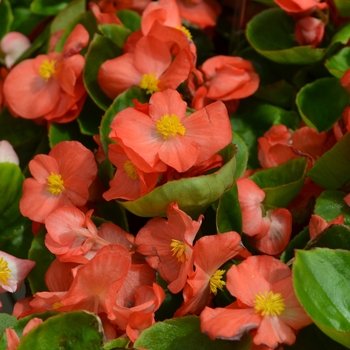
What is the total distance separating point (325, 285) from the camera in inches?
16.5

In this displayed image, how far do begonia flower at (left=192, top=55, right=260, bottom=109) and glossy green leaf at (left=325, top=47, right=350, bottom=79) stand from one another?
90mm

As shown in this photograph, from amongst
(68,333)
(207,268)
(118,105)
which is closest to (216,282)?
(207,268)

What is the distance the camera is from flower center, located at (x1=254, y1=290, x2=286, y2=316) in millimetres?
415

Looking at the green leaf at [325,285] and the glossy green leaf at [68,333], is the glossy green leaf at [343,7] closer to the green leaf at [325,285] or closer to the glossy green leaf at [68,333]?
the green leaf at [325,285]

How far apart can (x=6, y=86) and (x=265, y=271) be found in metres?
0.43

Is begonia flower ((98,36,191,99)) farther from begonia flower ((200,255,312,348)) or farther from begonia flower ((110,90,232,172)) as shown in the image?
begonia flower ((200,255,312,348))

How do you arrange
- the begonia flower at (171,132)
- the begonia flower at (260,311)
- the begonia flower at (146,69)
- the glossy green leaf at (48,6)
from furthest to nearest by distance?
the glossy green leaf at (48,6)
the begonia flower at (146,69)
the begonia flower at (171,132)
the begonia flower at (260,311)

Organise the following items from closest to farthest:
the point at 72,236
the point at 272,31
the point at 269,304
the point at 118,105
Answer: the point at 269,304 → the point at 72,236 → the point at 118,105 → the point at 272,31

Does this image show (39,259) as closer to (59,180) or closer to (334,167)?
(59,180)

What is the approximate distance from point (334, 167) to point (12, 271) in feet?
1.10

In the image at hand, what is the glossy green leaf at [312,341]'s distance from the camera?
446 millimetres

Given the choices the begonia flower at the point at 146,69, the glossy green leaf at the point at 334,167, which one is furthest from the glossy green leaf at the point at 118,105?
the glossy green leaf at the point at 334,167

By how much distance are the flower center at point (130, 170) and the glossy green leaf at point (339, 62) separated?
0.95 ft

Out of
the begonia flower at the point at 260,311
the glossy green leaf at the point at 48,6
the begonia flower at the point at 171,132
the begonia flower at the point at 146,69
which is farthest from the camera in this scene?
the glossy green leaf at the point at 48,6
